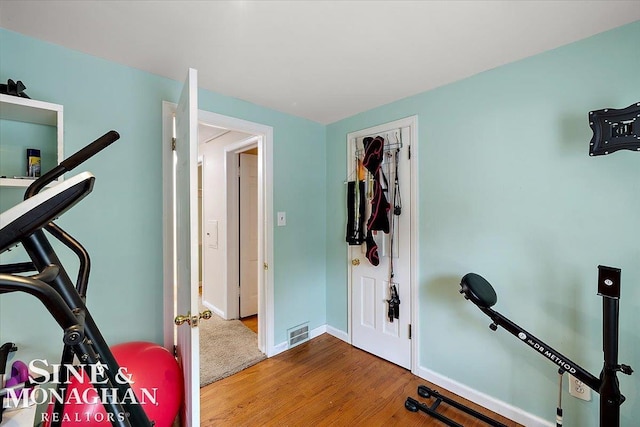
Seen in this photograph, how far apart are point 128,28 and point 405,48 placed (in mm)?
1501

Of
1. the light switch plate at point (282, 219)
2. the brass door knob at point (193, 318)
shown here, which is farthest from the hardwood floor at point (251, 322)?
the brass door knob at point (193, 318)

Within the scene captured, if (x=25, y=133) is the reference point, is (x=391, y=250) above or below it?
below

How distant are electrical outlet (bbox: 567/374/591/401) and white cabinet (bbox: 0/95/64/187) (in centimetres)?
298

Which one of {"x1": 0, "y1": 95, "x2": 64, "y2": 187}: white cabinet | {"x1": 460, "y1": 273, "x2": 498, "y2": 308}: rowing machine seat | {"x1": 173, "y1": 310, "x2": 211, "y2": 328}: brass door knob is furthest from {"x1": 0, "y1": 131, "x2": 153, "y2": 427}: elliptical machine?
{"x1": 460, "y1": 273, "x2": 498, "y2": 308}: rowing machine seat

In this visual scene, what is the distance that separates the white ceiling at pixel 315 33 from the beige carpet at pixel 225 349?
228cm

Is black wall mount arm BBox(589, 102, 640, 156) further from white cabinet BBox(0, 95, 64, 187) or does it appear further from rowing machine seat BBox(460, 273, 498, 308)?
white cabinet BBox(0, 95, 64, 187)

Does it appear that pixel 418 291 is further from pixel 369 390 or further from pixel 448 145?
pixel 448 145

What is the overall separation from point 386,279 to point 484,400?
1037 mm

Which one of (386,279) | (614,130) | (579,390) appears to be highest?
(614,130)

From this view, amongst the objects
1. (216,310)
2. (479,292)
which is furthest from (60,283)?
(216,310)

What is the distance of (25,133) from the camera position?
141cm

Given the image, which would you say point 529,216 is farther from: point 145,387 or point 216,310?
point 216,310

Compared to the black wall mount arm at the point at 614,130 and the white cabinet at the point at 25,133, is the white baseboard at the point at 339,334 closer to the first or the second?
the black wall mount arm at the point at 614,130

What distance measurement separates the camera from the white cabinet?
4.17 ft
